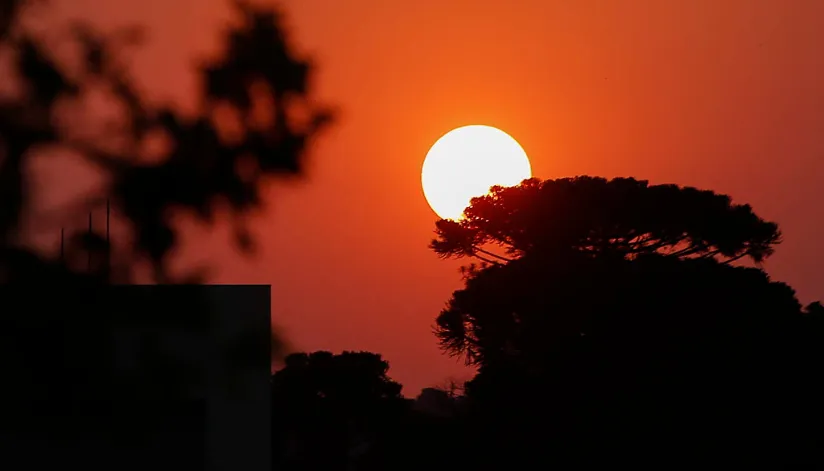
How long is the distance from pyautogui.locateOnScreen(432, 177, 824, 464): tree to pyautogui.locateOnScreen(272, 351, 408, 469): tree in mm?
9287

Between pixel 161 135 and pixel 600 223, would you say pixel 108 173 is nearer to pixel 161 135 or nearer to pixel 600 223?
pixel 161 135

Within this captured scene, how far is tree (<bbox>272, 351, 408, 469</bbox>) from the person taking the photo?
127ft

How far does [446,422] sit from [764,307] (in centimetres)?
765

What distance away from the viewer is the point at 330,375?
41.2m

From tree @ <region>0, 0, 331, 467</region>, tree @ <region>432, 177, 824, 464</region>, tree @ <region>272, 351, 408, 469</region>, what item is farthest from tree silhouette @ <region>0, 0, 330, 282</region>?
tree @ <region>272, 351, 408, 469</region>

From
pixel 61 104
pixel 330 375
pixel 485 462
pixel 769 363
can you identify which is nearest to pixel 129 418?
pixel 61 104

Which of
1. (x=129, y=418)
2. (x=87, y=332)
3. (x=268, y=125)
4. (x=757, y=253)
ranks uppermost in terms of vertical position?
(x=757, y=253)

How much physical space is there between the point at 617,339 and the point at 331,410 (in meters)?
14.8

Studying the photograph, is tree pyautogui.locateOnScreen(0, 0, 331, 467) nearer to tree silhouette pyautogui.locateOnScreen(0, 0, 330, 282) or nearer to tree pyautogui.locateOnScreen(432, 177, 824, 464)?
tree silhouette pyautogui.locateOnScreen(0, 0, 330, 282)

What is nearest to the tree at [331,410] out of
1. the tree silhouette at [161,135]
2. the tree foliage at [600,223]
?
the tree foliage at [600,223]

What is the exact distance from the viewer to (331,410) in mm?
40344

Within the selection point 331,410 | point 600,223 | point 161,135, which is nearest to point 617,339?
point 600,223

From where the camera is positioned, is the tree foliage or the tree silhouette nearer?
the tree silhouette

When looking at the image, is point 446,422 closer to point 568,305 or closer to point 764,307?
point 568,305
